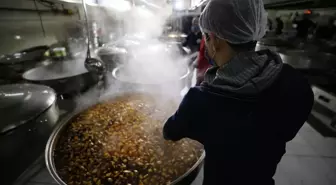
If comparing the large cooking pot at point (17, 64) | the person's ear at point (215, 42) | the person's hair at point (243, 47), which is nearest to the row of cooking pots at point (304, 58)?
the person's hair at point (243, 47)

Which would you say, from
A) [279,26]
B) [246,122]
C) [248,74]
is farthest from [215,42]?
[279,26]

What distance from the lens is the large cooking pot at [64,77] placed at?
7.60 feet

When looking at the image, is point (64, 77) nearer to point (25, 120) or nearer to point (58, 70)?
point (58, 70)

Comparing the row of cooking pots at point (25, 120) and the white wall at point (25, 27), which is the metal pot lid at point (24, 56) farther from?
the row of cooking pots at point (25, 120)

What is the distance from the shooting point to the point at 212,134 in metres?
0.90

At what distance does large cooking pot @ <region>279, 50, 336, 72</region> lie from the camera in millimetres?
3135

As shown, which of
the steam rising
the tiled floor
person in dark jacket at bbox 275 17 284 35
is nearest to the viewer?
the tiled floor

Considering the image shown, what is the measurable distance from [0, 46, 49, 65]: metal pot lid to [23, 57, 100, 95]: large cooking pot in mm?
338

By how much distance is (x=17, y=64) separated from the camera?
271cm

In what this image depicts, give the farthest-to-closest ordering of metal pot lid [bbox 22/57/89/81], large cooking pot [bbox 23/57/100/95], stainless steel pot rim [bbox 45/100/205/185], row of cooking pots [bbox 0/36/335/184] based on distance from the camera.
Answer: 1. metal pot lid [bbox 22/57/89/81]
2. large cooking pot [bbox 23/57/100/95]
3. row of cooking pots [bbox 0/36/335/184]
4. stainless steel pot rim [bbox 45/100/205/185]

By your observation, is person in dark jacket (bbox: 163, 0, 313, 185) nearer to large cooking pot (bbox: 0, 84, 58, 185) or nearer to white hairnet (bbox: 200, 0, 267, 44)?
white hairnet (bbox: 200, 0, 267, 44)

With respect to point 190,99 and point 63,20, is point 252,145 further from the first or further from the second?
point 63,20

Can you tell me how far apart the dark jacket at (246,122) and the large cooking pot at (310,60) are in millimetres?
3100

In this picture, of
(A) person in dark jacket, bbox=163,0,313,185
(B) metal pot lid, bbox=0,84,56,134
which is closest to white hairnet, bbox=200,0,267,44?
(A) person in dark jacket, bbox=163,0,313,185
